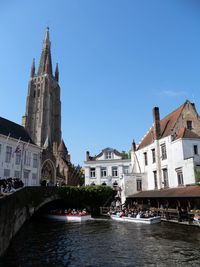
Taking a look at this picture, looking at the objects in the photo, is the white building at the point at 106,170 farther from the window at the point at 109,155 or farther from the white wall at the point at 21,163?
the white wall at the point at 21,163

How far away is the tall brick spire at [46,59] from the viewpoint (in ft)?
313

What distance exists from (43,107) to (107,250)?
243 feet

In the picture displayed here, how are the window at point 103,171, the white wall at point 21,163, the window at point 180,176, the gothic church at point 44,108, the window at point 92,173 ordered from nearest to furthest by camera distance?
the window at point 180,176 → the white wall at point 21,163 → the window at point 103,171 → the window at point 92,173 → the gothic church at point 44,108

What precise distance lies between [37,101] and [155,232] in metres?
75.5

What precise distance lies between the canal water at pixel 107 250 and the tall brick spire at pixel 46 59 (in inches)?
3252

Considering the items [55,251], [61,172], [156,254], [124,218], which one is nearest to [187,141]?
[124,218]

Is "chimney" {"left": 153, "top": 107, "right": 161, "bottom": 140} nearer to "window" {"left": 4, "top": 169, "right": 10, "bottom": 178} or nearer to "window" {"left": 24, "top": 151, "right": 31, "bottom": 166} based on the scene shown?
"window" {"left": 24, "top": 151, "right": 31, "bottom": 166}

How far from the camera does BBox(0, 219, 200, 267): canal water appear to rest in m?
12.7

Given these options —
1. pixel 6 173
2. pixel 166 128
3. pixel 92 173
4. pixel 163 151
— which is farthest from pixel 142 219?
pixel 92 173

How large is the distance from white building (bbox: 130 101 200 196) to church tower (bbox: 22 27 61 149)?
1847 inches

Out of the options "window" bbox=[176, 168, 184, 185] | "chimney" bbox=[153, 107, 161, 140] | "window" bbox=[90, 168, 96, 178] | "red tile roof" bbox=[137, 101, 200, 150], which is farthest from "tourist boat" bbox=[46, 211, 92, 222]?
"chimney" bbox=[153, 107, 161, 140]

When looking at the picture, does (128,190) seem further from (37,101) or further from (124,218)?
(37,101)

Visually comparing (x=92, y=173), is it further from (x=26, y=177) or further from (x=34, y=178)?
(x=26, y=177)

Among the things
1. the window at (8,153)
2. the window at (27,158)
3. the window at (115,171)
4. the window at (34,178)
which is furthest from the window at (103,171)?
the window at (8,153)
